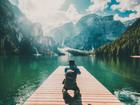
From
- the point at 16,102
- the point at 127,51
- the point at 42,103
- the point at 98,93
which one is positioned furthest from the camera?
the point at 127,51

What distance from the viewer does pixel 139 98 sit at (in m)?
20.1

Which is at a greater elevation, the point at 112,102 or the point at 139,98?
the point at 112,102

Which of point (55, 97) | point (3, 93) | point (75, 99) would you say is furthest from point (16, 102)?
point (75, 99)

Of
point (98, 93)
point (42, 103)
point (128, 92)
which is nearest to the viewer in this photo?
point (42, 103)

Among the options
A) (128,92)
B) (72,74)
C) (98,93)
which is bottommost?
(128,92)

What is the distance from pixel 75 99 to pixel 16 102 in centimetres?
722

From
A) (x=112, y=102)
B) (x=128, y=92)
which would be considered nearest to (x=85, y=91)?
(x=112, y=102)

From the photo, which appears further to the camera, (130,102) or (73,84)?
(130,102)

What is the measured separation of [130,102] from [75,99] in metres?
7.89

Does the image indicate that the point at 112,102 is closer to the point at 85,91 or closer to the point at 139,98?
the point at 85,91

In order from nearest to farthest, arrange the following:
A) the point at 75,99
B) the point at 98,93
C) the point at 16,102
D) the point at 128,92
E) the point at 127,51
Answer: the point at 75,99, the point at 98,93, the point at 16,102, the point at 128,92, the point at 127,51

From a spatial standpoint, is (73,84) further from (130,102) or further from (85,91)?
(130,102)

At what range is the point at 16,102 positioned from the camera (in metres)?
18.0

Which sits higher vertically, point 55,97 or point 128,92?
point 55,97
